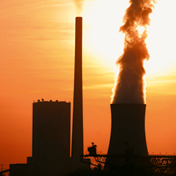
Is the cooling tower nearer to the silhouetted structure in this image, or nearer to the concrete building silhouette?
the concrete building silhouette

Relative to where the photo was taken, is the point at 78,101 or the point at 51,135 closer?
the point at 78,101

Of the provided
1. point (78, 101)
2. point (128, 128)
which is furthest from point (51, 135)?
point (128, 128)

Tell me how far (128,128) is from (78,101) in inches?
632

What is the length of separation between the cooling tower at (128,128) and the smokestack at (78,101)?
48.3ft

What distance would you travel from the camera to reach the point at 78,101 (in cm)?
5806

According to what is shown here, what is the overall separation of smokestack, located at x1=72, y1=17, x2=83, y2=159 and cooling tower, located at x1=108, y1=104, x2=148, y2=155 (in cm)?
1472

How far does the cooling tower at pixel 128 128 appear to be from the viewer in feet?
140

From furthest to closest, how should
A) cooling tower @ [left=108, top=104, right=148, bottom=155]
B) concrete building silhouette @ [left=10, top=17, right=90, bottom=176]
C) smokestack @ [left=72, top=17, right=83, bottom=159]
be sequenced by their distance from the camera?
concrete building silhouette @ [left=10, top=17, right=90, bottom=176] → smokestack @ [left=72, top=17, right=83, bottom=159] → cooling tower @ [left=108, top=104, right=148, bottom=155]

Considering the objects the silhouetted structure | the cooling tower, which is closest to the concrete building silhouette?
the silhouetted structure

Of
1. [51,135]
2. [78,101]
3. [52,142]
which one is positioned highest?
[78,101]

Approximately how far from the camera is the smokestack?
57000 mm

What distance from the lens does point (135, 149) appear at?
1674 inches

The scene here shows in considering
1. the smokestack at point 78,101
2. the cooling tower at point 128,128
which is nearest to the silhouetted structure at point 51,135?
the smokestack at point 78,101

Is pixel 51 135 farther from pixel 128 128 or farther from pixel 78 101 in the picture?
pixel 128 128
